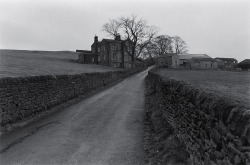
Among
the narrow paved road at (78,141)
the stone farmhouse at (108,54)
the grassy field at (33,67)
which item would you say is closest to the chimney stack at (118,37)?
the stone farmhouse at (108,54)

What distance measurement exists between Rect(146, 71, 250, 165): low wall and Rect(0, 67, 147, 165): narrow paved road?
226 cm

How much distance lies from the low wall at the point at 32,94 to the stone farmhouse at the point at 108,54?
46.6 metres

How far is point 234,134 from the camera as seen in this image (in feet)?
11.1

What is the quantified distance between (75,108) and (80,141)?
7.09 meters

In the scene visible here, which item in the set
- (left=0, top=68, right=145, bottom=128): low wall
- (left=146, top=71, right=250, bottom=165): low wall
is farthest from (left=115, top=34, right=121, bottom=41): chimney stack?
(left=146, top=71, right=250, bottom=165): low wall

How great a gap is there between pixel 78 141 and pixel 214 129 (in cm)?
625

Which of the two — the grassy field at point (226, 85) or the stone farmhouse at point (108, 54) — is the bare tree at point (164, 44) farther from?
the grassy field at point (226, 85)

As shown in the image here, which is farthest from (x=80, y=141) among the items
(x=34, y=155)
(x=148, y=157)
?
(x=148, y=157)

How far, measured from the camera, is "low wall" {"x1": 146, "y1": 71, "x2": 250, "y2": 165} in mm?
3213

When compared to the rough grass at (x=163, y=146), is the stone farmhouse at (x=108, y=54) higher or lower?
higher

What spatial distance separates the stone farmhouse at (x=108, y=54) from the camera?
66562 mm

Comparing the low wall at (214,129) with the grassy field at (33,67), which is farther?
the grassy field at (33,67)

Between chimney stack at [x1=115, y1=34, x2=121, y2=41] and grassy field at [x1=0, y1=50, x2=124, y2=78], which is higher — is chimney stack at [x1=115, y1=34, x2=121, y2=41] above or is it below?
above

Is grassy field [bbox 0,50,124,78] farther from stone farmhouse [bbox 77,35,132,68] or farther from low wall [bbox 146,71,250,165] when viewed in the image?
stone farmhouse [bbox 77,35,132,68]
